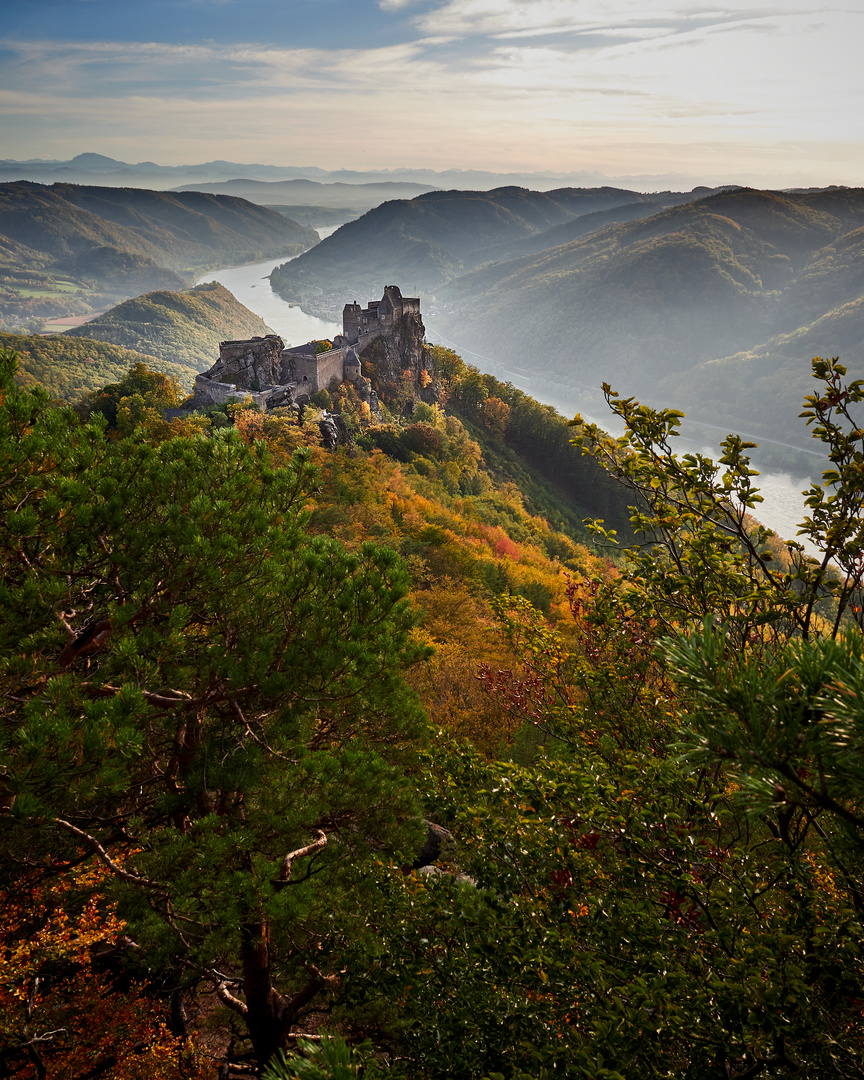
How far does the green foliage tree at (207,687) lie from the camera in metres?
4.74

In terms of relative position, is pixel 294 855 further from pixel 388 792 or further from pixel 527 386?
pixel 527 386

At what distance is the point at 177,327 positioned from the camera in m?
137

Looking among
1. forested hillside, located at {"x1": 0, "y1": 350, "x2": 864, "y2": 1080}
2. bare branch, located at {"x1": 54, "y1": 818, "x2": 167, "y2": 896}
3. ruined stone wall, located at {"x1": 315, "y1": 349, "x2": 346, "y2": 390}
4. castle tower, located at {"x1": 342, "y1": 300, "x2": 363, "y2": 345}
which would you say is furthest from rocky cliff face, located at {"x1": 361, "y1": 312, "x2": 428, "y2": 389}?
bare branch, located at {"x1": 54, "y1": 818, "x2": 167, "y2": 896}

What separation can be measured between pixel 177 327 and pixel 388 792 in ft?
503

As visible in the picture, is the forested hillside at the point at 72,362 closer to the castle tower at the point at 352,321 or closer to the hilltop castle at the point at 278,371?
the castle tower at the point at 352,321

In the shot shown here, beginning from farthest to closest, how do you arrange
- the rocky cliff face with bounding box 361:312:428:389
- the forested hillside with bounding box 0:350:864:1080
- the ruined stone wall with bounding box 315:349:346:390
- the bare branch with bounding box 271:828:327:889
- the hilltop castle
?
the rocky cliff face with bounding box 361:312:428:389 → the ruined stone wall with bounding box 315:349:346:390 → the hilltop castle → the bare branch with bounding box 271:828:327:889 → the forested hillside with bounding box 0:350:864:1080

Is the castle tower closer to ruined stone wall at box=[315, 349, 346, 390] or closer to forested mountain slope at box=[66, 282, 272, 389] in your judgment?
ruined stone wall at box=[315, 349, 346, 390]

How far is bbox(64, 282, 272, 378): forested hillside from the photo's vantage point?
129 metres

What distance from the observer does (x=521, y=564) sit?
33906 mm

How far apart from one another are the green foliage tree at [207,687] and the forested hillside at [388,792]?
0.04 metres

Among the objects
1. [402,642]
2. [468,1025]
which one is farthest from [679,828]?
[402,642]

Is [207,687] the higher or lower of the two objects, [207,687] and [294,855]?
the higher

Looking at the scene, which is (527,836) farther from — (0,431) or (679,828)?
(0,431)

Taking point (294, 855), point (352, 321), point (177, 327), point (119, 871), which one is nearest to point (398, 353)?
point (352, 321)
